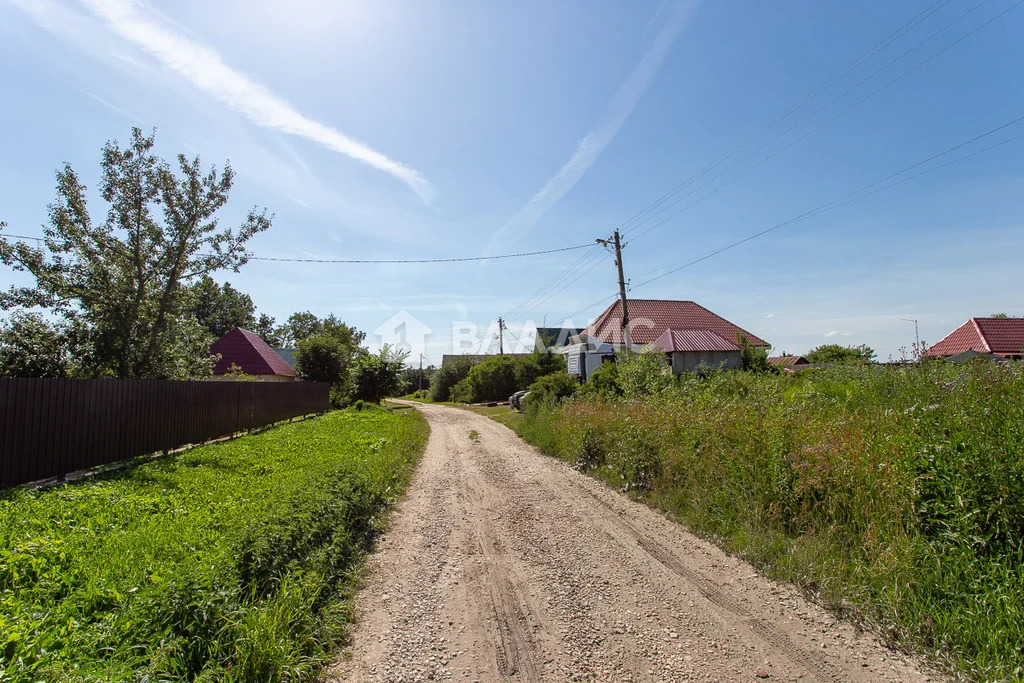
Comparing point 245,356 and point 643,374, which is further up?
point 245,356

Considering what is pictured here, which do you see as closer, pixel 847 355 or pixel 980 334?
pixel 847 355

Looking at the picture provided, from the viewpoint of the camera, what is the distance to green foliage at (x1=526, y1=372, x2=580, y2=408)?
56.6ft

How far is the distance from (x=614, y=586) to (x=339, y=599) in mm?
2309

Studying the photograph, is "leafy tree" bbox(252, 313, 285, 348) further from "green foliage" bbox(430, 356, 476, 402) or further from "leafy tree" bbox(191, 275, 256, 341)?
"green foliage" bbox(430, 356, 476, 402)

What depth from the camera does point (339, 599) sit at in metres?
4.04

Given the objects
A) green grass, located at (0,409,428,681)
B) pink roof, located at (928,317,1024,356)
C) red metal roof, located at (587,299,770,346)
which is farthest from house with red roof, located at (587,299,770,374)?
green grass, located at (0,409,428,681)

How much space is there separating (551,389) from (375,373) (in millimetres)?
14443

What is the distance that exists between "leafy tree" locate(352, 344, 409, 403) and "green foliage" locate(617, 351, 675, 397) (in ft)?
55.5

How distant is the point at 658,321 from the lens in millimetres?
32094

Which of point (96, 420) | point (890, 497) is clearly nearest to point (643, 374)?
point (890, 497)

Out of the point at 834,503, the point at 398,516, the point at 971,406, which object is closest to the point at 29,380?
the point at 398,516

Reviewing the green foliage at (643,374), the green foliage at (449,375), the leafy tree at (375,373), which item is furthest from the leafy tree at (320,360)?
the green foliage at (643,374)

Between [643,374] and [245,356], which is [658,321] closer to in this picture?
[643,374]

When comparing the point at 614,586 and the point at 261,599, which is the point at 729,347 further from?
the point at 261,599
